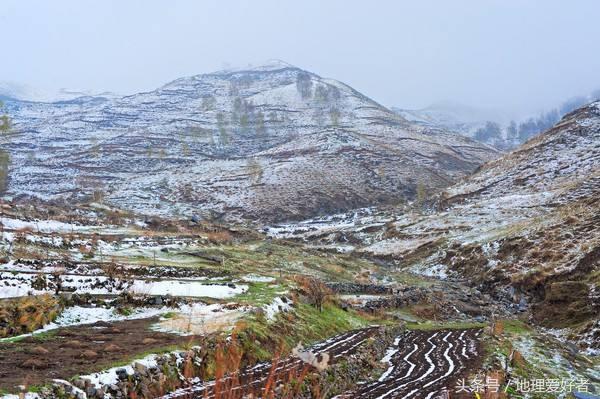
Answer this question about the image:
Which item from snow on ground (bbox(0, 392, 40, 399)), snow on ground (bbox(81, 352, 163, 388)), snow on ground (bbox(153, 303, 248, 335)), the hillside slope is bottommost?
the hillside slope

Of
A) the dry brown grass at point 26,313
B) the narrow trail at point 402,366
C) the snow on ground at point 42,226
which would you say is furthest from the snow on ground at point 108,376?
the snow on ground at point 42,226

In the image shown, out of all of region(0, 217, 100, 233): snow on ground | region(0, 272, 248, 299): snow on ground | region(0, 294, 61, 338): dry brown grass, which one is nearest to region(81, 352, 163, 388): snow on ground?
region(0, 294, 61, 338): dry brown grass

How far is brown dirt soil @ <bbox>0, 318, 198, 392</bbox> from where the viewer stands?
977cm

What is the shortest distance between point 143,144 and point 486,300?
492 ft

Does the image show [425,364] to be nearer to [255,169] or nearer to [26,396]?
[26,396]

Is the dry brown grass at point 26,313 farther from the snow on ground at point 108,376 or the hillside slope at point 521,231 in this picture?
the hillside slope at point 521,231

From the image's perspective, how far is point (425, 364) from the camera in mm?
17891

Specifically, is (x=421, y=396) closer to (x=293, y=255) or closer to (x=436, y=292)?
(x=436, y=292)

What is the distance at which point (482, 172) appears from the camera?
348 ft

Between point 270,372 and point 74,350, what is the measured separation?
7577mm

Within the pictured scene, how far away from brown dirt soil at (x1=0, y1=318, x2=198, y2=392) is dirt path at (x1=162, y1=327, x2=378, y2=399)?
4.15 feet

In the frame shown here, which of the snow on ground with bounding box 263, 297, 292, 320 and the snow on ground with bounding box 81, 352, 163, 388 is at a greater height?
the snow on ground with bounding box 81, 352, 163, 388

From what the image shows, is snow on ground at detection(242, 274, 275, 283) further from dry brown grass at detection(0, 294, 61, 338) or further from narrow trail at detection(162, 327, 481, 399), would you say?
dry brown grass at detection(0, 294, 61, 338)

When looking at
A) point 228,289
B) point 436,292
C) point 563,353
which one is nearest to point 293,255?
point 436,292
